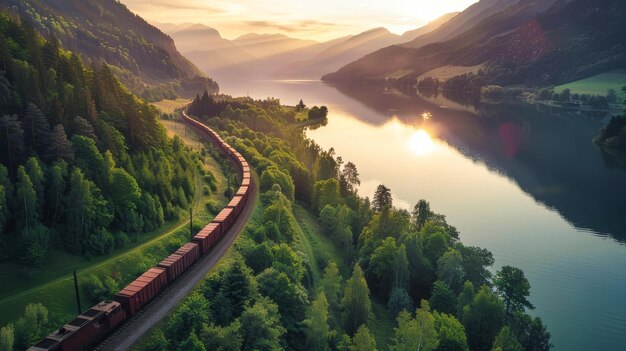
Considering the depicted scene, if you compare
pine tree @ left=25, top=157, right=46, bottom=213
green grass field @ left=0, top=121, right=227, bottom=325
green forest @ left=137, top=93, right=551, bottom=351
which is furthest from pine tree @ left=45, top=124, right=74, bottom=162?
green forest @ left=137, top=93, right=551, bottom=351

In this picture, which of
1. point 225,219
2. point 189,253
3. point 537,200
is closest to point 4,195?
point 189,253

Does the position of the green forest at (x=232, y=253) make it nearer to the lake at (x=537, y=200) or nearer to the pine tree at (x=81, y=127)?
the pine tree at (x=81, y=127)

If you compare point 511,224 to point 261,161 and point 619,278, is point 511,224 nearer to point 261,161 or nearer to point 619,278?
point 619,278

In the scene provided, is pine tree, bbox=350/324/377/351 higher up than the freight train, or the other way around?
the freight train

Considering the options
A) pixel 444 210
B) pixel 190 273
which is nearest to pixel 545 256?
pixel 444 210

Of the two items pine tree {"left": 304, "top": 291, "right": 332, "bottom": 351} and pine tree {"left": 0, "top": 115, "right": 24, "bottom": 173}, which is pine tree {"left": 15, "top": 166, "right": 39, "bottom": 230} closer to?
pine tree {"left": 0, "top": 115, "right": 24, "bottom": 173}

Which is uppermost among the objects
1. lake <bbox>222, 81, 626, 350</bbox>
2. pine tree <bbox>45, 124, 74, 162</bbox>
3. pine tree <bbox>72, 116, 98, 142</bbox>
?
pine tree <bbox>72, 116, 98, 142</bbox>

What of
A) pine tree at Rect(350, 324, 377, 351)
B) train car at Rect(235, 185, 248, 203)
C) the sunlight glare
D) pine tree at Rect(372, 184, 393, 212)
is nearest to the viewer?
pine tree at Rect(350, 324, 377, 351)

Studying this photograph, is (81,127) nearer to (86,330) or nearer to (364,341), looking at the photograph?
(86,330)
